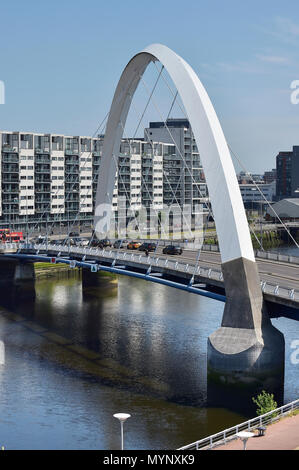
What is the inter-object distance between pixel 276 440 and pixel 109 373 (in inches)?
648

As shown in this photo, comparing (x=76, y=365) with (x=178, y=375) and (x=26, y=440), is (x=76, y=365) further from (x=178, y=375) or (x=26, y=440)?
Result: (x=26, y=440)

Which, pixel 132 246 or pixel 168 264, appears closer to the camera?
pixel 168 264

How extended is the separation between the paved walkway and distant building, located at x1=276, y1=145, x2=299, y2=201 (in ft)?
554

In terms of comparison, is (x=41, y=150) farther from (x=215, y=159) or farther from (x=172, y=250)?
(x=215, y=159)

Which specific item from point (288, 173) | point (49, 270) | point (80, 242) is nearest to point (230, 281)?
point (80, 242)

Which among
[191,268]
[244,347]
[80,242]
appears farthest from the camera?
[80,242]

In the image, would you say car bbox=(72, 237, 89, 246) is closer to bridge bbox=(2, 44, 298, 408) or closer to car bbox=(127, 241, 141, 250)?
car bbox=(127, 241, 141, 250)

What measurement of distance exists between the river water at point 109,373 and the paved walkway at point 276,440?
5237mm

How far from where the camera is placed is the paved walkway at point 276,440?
73.2ft

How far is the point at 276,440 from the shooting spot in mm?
22953

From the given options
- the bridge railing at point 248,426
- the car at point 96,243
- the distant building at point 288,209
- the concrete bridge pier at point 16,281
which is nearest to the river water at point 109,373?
the bridge railing at point 248,426

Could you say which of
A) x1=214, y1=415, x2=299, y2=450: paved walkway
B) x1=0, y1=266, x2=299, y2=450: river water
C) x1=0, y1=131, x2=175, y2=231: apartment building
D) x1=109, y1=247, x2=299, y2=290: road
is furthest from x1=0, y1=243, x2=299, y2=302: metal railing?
x1=0, y1=131, x2=175, y2=231: apartment building

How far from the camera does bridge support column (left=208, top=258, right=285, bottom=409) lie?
1318 inches

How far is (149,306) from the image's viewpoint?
5744 cm
